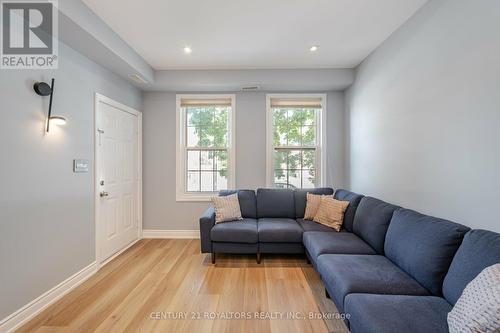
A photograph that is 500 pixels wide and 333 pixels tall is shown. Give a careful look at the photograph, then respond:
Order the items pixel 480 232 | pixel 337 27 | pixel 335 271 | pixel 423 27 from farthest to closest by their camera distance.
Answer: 1. pixel 337 27
2. pixel 423 27
3. pixel 335 271
4. pixel 480 232

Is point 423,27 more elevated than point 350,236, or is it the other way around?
point 423,27

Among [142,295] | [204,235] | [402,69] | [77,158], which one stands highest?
[402,69]

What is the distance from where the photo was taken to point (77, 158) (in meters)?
2.48

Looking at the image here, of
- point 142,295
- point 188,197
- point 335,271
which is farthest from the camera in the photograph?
point 188,197

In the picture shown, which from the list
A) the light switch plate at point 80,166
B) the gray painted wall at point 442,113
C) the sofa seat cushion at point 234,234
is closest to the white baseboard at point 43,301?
the light switch plate at point 80,166

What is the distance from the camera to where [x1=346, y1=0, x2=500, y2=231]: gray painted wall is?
1497mm

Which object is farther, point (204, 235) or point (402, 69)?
point (204, 235)

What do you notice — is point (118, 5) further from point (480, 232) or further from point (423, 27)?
point (480, 232)

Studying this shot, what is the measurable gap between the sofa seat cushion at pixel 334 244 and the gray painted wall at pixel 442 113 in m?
0.63

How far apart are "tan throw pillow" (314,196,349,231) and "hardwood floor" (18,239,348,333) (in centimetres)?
61

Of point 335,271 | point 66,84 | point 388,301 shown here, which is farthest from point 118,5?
point 388,301

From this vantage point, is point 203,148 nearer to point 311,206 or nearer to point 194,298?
point 311,206

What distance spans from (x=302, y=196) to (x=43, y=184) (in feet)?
10.2

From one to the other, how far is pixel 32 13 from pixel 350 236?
12.0ft
